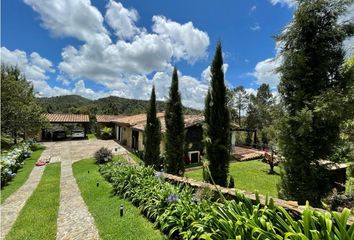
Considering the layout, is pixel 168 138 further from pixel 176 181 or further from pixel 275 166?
pixel 275 166

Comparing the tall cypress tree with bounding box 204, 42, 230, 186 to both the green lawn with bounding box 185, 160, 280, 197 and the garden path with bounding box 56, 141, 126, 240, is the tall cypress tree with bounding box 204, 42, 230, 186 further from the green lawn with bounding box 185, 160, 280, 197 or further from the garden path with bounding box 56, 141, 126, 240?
the garden path with bounding box 56, 141, 126, 240

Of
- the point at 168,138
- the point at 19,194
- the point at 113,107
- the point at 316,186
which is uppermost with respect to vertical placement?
the point at 113,107

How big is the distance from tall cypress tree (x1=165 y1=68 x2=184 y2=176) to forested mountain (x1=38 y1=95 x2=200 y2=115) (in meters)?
39.9

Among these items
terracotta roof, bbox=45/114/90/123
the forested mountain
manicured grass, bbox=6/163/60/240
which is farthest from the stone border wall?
the forested mountain

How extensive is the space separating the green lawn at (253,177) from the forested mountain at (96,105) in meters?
37.3

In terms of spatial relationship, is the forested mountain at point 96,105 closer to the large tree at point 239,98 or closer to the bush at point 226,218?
the large tree at point 239,98

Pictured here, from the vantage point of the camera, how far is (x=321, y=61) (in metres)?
6.78

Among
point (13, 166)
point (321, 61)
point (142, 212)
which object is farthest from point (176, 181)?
Result: point (13, 166)

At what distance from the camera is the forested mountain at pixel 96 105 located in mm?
61037

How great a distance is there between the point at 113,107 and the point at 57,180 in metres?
53.1

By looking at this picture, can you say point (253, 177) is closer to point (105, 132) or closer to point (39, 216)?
point (39, 216)

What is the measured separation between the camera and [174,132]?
12.9 m

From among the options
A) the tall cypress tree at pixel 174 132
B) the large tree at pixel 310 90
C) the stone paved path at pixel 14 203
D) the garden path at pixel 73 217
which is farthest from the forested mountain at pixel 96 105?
the large tree at pixel 310 90

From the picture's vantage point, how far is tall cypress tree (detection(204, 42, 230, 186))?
9742 mm
